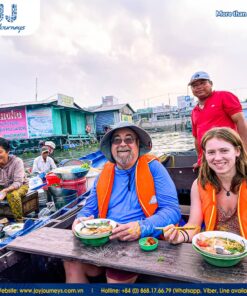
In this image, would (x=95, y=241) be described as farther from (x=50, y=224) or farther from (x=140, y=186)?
(x=50, y=224)

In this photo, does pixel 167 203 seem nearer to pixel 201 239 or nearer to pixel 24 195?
pixel 201 239

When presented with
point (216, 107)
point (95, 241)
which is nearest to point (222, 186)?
point (95, 241)

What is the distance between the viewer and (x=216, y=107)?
134 inches

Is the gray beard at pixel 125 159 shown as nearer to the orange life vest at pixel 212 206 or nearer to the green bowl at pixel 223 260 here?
the orange life vest at pixel 212 206

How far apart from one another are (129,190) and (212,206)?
2.85ft

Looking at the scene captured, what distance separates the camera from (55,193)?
4234 millimetres

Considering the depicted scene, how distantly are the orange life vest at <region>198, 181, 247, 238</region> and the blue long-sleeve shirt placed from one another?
1.05 ft

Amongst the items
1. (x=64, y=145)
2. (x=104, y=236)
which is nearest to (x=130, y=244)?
(x=104, y=236)

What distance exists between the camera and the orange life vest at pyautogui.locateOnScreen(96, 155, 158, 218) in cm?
233

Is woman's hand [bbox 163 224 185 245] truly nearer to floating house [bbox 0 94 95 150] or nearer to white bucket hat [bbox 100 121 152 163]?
white bucket hat [bbox 100 121 152 163]

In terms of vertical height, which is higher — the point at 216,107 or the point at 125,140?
the point at 216,107

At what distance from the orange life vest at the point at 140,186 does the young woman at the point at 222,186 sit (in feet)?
1.45

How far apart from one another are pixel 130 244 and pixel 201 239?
0.55m

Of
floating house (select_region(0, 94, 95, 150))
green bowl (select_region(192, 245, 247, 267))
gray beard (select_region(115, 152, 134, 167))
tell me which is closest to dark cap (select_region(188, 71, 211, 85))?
gray beard (select_region(115, 152, 134, 167))
